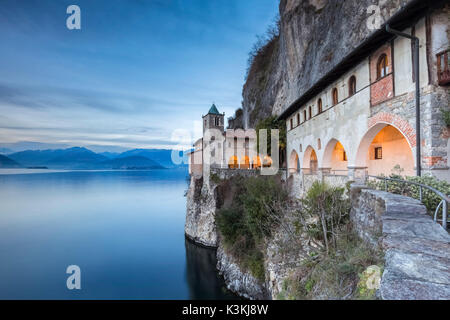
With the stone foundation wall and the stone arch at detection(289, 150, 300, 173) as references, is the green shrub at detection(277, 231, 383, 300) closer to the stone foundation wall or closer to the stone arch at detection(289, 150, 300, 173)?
the stone foundation wall

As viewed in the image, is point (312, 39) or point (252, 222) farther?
point (312, 39)

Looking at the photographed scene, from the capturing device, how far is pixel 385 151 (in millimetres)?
11281

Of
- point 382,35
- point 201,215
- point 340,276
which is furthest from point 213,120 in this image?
point 340,276

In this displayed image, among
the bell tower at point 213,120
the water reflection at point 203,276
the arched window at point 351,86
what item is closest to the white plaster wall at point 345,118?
the arched window at point 351,86

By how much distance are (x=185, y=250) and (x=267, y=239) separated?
11030 millimetres

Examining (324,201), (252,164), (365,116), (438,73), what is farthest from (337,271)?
(252,164)

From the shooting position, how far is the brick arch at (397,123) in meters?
6.94

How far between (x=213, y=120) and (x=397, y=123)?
1126 inches

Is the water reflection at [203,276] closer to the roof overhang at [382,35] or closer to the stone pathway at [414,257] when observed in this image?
the stone pathway at [414,257]

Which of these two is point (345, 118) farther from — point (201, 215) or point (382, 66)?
point (201, 215)

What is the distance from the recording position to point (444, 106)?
20.9 feet

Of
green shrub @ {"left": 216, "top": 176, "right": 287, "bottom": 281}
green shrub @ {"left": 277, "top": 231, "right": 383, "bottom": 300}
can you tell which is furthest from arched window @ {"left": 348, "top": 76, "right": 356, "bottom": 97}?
green shrub @ {"left": 277, "top": 231, "right": 383, "bottom": 300}

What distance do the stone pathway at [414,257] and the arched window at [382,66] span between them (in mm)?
5815
